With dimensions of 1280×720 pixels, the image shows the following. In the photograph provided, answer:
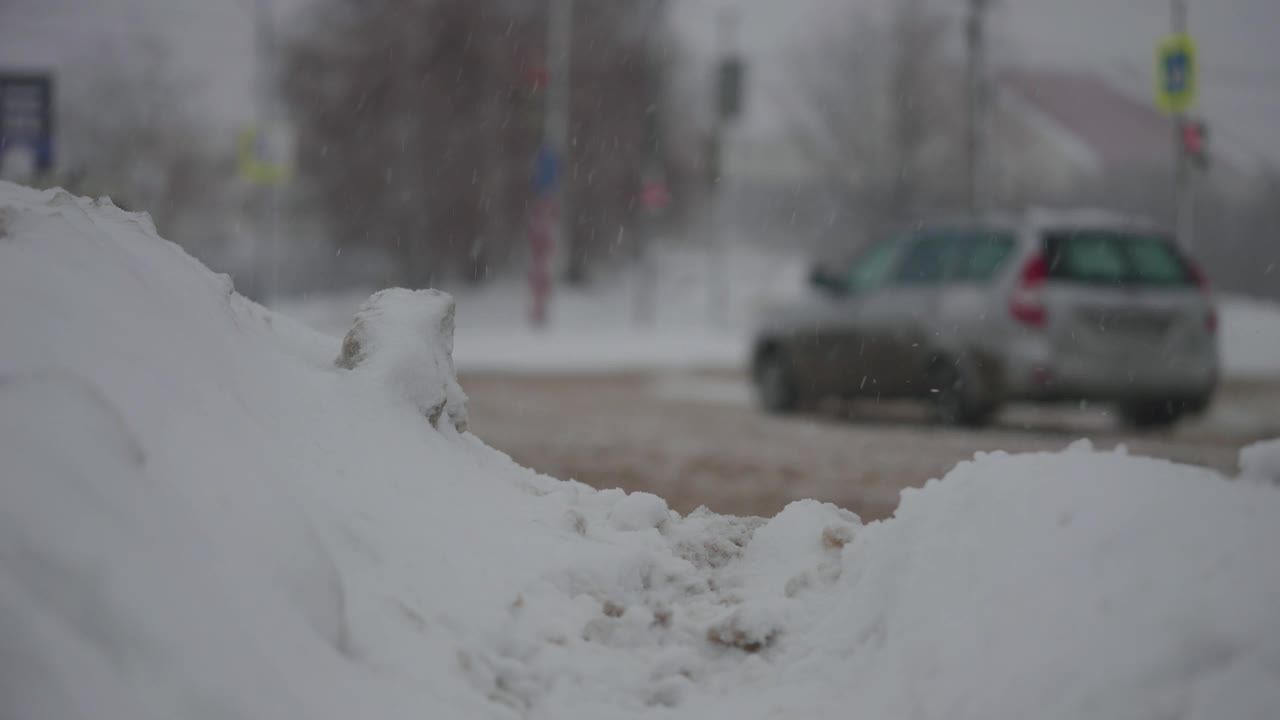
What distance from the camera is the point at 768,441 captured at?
965 centimetres

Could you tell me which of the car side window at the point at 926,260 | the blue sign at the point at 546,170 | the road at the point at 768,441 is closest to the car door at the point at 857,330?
the car side window at the point at 926,260

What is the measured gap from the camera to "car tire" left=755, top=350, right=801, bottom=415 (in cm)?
1187

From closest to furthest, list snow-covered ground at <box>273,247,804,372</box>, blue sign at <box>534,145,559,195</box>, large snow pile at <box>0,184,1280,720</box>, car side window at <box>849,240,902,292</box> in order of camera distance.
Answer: large snow pile at <box>0,184,1280,720</box> → car side window at <box>849,240,902,292</box> → snow-covered ground at <box>273,247,804,372</box> → blue sign at <box>534,145,559,195</box>

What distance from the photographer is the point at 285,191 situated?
3922 centimetres

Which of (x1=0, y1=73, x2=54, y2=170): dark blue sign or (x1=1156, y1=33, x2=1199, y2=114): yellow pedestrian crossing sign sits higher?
(x1=1156, y1=33, x2=1199, y2=114): yellow pedestrian crossing sign

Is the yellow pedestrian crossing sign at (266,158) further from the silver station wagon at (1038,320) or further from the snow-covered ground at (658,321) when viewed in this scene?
the silver station wagon at (1038,320)

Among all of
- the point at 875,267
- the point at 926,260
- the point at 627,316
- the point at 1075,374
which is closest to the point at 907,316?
the point at 926,260

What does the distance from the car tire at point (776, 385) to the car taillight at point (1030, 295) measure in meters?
2.82

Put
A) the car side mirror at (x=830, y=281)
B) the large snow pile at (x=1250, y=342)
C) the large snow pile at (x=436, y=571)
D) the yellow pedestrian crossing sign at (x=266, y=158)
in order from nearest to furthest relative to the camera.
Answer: the large snow pile at (x=436, y=571) → the car side mirror at (x=830, y=281) → the large snow pile at (x=1250, y=342) → the yellow pedestrian crossing sign at (x=266, y=158)

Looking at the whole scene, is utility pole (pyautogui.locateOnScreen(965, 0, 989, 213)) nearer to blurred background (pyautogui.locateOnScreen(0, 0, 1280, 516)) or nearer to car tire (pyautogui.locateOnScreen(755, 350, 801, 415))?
blurred background (pyautogui.locateOnScreen(0, 0, 1280, 516))

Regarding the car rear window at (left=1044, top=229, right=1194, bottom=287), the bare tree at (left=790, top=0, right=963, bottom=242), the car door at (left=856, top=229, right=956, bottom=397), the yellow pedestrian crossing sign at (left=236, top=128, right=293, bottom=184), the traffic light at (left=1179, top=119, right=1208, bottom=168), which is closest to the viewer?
the car rear window at (left=1044, top=229, right=1194, bottom=287)

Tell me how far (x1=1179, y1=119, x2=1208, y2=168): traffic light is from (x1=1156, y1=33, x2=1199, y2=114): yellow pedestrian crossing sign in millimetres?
2660

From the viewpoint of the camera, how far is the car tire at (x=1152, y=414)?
31.9ft

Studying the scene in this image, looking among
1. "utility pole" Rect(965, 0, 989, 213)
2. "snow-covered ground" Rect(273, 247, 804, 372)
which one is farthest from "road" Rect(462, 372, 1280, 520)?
"utility pole" Rect(965, 0, 989, 213)
